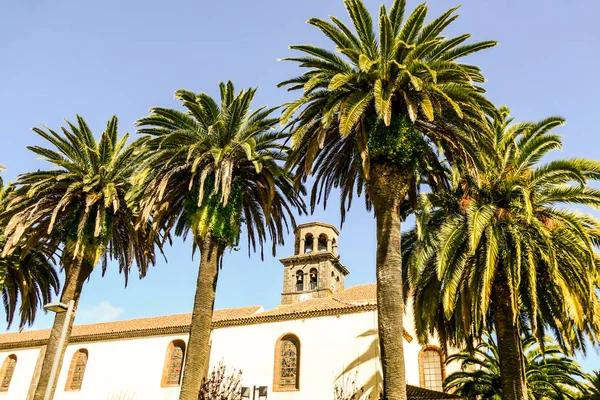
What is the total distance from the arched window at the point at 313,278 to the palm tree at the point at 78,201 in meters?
21.4

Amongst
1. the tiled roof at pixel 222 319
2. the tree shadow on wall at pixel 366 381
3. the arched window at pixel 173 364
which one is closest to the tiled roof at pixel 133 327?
the tiled roof at pixel 222 319

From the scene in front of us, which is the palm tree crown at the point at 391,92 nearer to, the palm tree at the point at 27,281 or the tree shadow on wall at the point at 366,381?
the tree shadow on wall at the point at 366,381

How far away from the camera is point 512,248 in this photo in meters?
15.7

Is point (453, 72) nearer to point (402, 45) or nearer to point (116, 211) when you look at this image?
point (402, 45)

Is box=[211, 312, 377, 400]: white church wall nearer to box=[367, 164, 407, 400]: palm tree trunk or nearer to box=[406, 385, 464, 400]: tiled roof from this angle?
box=[406, 385, 464, 400]: tiled roof

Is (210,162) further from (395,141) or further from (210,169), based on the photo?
(395,141)

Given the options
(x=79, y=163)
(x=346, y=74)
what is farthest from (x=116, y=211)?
(x=346, y=74)

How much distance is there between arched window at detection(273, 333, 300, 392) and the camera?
2305 cm

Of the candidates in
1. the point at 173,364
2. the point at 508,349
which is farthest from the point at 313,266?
the point at 508,349

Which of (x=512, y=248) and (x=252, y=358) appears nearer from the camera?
(x=512, y=248)

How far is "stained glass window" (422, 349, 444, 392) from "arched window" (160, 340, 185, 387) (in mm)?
13811

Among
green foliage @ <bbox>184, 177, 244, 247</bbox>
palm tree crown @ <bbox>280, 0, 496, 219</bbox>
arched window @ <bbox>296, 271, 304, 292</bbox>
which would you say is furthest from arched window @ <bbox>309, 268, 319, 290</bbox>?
palm tree crown @ <bbox>280, 0, 496, 219</bbox>

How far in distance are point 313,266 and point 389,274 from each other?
27.7m

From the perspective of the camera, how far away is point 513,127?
17.5 metres
